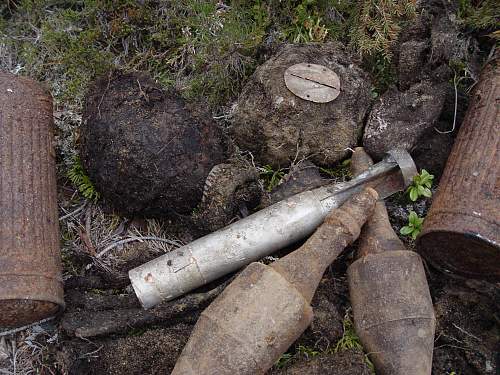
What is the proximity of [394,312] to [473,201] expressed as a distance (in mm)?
683

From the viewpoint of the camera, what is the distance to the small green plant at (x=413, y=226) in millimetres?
3016

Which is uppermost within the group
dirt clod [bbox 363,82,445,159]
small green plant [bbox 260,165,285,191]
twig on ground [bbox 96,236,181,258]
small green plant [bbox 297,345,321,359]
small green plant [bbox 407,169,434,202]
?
dirt clod [bbox 363,82,445,159]

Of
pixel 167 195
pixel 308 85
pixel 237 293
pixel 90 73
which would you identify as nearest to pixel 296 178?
pixel 308 85

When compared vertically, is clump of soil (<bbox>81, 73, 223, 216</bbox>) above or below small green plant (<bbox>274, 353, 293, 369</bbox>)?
above

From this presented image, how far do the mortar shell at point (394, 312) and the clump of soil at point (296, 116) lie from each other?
847mm

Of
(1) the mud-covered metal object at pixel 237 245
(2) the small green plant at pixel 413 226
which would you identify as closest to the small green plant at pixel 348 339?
(1) the mud-covered metal object at pixel 237 245

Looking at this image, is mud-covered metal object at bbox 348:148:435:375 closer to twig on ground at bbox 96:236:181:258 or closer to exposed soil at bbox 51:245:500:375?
exposed soil at bbox 51:245:500:375

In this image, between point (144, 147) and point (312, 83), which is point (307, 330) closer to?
point (144, 147)

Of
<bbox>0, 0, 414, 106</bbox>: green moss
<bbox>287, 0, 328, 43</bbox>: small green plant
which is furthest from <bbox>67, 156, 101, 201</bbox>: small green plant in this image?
<bbox>287, 0, 328, 43</bbox>: small green plant

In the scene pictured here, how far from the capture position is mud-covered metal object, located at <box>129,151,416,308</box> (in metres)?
2.80

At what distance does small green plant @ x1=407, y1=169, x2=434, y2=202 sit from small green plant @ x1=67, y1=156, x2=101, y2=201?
6.38 feet

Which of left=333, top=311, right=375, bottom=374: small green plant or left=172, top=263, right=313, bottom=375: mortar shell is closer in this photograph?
left=172, top=263, right=313, bottom=375: mortar shell

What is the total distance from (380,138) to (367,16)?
83 cm

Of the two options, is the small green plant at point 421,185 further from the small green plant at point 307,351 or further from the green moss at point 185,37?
the small green plant at point 307,351
